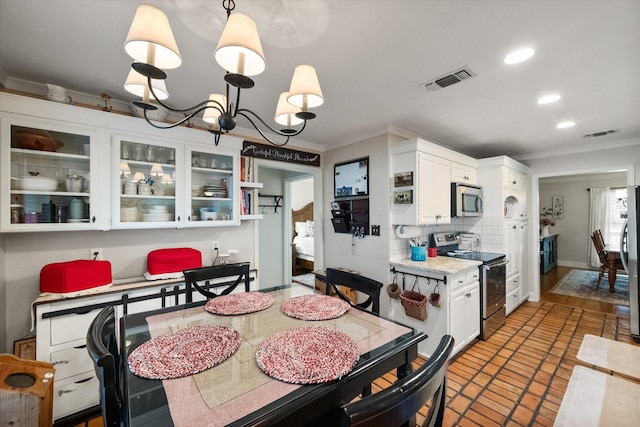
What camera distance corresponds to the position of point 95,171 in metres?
2.04

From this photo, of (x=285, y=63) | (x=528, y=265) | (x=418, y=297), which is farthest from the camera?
(x=528, y=265)

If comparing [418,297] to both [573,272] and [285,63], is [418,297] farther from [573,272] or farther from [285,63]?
[573,272]

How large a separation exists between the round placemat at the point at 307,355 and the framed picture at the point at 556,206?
8.54m

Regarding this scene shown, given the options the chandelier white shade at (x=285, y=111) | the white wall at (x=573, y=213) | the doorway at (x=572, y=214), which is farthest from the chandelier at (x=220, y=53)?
the white wall at (x=573, y=213)

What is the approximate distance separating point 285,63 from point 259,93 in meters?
0.53

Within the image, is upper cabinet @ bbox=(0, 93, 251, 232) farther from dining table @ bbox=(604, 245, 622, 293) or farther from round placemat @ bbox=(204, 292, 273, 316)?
dining table @ bbox=(604, 245, 622, 293)

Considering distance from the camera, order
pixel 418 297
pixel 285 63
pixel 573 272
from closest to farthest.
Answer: pixel 285 63
pixel 418 297
pixel 573 272

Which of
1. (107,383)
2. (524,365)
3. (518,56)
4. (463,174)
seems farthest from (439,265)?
(107,383)

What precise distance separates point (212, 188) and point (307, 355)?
215cm

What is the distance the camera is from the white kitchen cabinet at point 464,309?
262cm

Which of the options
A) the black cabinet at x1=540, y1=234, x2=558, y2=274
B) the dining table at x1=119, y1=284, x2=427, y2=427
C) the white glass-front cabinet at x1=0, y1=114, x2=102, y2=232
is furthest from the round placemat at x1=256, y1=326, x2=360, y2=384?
the black cabinet at x1=540, y1=234, x2=558, y2=274

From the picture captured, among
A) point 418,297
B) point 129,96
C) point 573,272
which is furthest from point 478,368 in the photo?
point 573,272

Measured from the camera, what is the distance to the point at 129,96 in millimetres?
2293

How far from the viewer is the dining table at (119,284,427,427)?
0.77 m
